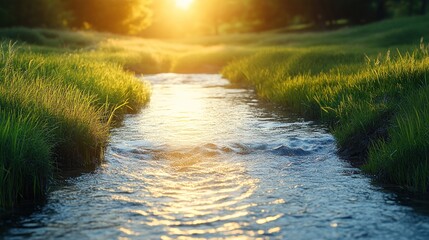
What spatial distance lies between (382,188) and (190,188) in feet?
8.09

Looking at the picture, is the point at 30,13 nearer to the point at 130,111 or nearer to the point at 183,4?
the point at 130,111

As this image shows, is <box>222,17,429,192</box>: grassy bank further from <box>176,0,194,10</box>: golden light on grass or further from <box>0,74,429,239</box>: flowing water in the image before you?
<box>176,0,194,10</box>: golden light on grass

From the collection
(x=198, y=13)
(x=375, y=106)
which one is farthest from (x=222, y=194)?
(x=198, y=13)

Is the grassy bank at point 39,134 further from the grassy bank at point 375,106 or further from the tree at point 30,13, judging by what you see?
the tree at point 30,13

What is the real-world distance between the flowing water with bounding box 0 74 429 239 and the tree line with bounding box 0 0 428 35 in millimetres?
40060

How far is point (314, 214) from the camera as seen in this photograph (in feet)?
22.9

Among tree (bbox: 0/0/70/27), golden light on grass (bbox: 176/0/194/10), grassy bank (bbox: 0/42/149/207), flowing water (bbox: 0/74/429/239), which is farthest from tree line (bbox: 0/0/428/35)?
flowing water (bbox: 0/74/429/239)

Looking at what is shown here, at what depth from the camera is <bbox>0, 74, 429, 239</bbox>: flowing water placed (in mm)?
6477

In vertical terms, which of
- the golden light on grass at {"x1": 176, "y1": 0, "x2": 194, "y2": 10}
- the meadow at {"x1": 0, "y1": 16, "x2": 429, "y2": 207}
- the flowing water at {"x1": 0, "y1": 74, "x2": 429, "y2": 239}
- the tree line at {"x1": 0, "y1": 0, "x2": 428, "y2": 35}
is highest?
the golden light on grass at {"x1": 176, "y1": 0, "x2": 194, "y2": 10}

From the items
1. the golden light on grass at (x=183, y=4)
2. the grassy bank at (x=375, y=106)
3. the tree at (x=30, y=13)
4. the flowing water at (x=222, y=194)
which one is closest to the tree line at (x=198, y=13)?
the tree at (x=30, y=13)

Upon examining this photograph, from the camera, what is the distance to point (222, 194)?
787cm

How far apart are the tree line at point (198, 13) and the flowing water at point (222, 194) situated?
40.1 meters

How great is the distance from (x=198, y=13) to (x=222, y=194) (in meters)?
92.5

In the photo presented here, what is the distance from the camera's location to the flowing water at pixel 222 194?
648 cm
